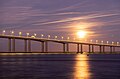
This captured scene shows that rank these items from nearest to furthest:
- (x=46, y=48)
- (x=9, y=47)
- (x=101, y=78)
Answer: (x=101, y=78) < (x=9, y=47) < (x=46, y=48)

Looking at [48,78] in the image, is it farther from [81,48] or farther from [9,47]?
[81,48]

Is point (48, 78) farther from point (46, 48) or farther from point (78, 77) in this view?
point (46, 48)

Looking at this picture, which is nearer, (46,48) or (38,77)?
(38,77)

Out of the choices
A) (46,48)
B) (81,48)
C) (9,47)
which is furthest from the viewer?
(81,48)

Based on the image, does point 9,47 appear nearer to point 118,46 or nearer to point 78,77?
point 118,46

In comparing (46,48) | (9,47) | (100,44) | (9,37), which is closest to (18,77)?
(9,37)

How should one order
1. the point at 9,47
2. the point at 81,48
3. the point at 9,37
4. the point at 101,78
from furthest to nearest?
the point at 81,48
the point at 9,47
the point at 9,37
the point at 101,78

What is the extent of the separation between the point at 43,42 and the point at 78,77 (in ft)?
257

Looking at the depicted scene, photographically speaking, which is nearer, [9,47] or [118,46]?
[9,47]

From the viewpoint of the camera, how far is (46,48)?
11681cm

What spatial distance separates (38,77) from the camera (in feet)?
114

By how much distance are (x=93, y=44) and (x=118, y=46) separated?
13.1 metres

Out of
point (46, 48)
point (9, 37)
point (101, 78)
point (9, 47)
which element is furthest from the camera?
point (46, 48)

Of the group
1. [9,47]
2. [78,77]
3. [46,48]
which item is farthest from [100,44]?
[78,77]
